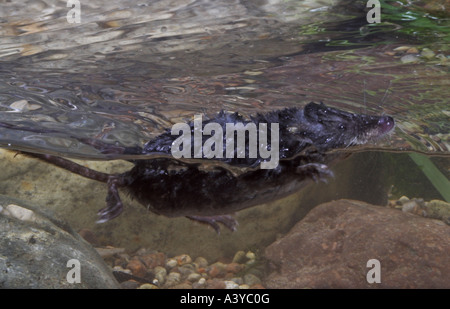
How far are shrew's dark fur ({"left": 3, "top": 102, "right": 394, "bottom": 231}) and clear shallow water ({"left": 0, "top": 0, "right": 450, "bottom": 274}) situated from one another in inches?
27.8

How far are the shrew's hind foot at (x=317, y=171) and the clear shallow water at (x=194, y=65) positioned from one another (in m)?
1.29

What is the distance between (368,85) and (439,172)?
522 cm

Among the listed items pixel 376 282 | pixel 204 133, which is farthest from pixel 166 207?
pixel 376 282

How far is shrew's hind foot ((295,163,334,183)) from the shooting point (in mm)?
3154

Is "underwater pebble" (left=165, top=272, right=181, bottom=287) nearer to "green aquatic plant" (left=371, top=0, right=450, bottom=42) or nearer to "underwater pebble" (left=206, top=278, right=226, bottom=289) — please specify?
"underwater pebble" (left=206, top=278, right=226, bottom=289)

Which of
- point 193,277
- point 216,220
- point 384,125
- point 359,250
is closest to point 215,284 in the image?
point 193,277

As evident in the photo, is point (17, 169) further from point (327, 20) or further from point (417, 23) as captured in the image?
point (417, 23)

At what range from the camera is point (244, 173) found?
3.50m

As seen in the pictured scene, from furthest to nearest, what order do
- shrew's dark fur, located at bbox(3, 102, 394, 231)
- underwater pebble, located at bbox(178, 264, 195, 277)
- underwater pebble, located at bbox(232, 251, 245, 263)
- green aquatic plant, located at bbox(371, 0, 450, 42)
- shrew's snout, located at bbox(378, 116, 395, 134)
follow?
1. underwater pebble, located at bbox(232, 251, 245, 263)
2. underwater pebble, located at bbox(178, 264, 195, 277)
3. shrew's snout, located at bbox(378, 116, 395, 134)
4. shrew's dark fur, located at bbox(3, 102, 394, 231)
5. green aquatic plant, located at bbox(371, 0, 450, 42)

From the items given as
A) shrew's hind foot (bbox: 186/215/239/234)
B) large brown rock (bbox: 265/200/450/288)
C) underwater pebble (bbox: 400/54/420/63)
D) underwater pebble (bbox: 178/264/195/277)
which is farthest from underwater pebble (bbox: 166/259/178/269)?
underwater pebble (bbox: 400/54/420/63)

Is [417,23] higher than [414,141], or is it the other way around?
[417,23]

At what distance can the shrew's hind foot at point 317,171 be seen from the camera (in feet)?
10.3

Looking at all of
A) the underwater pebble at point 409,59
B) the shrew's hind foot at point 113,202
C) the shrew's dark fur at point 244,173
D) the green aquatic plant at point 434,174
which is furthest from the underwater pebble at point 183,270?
the green aquatic plant at point 434,174

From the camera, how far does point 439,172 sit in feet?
29.4
